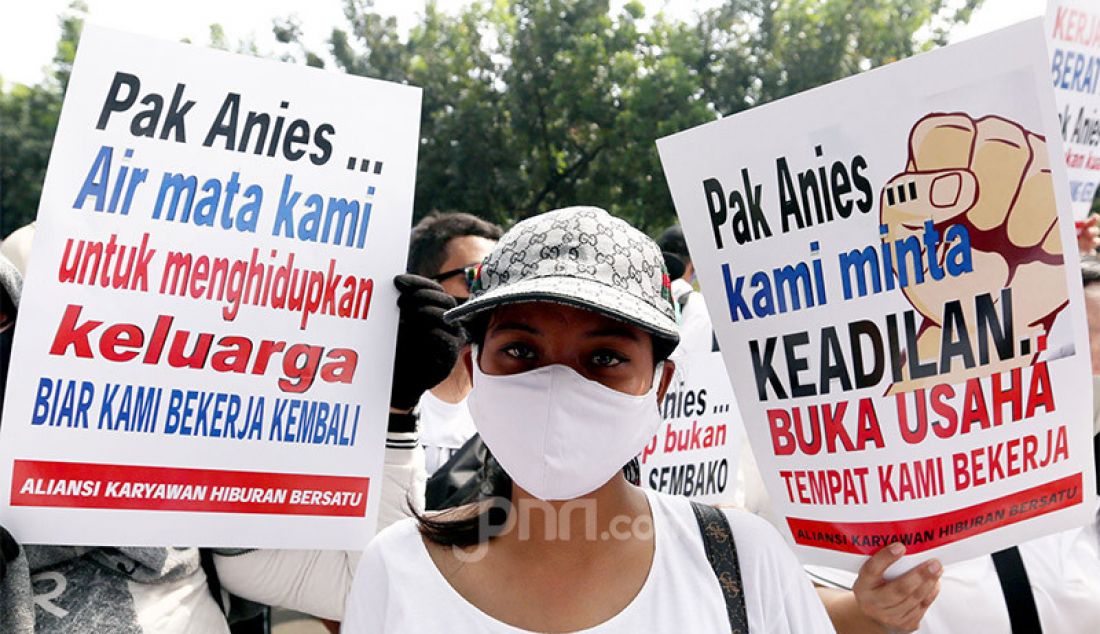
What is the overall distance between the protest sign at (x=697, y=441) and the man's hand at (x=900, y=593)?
1799mm

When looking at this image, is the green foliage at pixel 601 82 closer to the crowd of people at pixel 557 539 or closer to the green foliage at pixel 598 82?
the green foliage at pixel 598 82

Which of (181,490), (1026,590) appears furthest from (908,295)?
(181,490)

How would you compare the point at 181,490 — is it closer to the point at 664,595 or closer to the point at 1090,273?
the point at 664,595

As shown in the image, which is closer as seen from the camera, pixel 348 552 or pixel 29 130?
pixel 348 552

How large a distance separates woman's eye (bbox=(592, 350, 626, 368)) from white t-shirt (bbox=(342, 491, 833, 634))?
12.2 inches

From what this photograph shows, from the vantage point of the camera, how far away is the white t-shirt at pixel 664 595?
5.41 feet

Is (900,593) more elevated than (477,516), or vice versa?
(477,516)

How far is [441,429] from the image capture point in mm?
3584

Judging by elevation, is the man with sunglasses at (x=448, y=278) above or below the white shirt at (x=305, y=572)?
above

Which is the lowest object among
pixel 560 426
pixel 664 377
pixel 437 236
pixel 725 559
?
pixel 725 559

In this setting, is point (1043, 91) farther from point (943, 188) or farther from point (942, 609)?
point (942, 609)

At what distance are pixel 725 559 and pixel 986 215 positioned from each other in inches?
30.4

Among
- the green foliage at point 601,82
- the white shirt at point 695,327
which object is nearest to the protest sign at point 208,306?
the white shirt at point 695,327

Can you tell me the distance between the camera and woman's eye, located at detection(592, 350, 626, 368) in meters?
1.81
